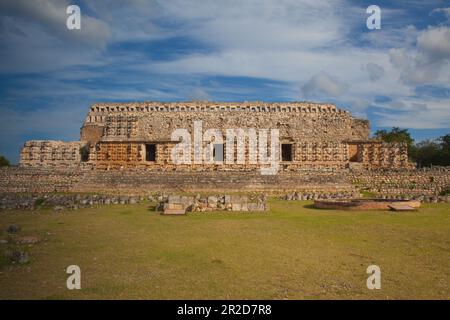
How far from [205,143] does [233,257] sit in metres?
24.1

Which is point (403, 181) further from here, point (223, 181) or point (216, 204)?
point (216, 204)

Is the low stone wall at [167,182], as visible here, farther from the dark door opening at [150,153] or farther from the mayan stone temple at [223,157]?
the dark door opening at [150,153]

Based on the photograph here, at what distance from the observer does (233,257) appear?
8.25m

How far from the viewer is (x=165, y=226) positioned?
12445 mm

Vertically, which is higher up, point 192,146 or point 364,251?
point 192,146

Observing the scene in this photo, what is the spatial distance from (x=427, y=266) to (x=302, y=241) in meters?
3.08

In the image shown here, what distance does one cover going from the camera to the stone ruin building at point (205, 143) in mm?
30812

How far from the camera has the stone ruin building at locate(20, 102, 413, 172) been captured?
30.8 m

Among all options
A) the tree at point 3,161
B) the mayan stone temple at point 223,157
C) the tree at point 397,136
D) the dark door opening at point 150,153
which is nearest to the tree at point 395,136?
the tree at point 397,136

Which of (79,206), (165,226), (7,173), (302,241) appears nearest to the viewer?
(302,241)

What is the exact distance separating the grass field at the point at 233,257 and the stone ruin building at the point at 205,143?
15.8 meters

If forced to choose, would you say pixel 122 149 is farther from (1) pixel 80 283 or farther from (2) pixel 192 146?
(1) pixel 80 283

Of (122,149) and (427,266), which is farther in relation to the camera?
(122,149)

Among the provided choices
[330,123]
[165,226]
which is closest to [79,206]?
[165,226]
